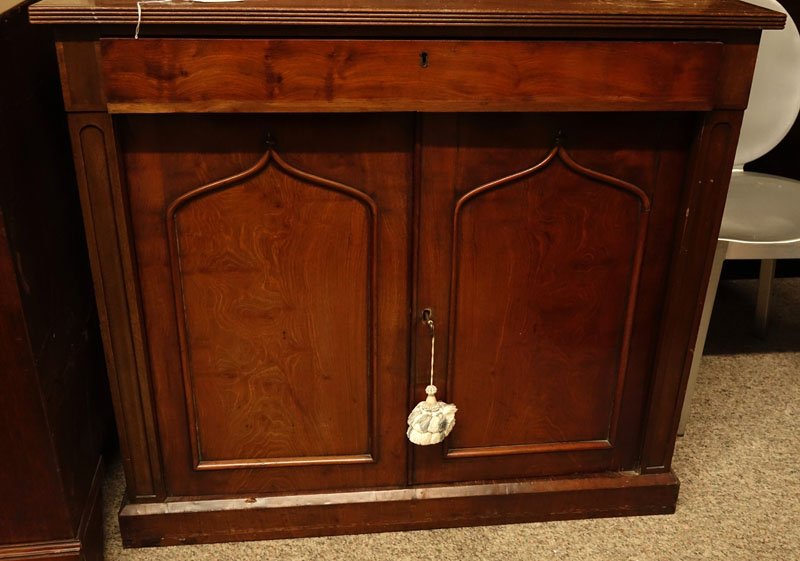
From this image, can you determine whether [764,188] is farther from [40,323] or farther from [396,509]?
[40,323]

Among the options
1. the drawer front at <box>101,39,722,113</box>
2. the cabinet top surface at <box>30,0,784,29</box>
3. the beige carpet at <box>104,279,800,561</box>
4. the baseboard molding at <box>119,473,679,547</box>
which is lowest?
the beige carpet at <box>104,279,800,561</box>

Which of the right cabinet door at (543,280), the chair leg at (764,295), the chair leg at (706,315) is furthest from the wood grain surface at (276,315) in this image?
the chair leg at (764,295)

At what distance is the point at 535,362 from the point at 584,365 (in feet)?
0.28

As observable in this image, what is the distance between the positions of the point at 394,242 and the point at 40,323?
1.72 ft

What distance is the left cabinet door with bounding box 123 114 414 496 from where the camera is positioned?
3.58 ft

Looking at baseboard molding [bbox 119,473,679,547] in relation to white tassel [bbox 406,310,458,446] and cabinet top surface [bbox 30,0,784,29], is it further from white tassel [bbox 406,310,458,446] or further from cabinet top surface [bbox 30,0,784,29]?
cabinet top surface [bbox 30,0,784,29]

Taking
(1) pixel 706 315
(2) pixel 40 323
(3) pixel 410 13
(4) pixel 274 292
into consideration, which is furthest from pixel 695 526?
(2) pixel 40 323

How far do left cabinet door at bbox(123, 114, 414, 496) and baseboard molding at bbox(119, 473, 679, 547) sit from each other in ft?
0.10

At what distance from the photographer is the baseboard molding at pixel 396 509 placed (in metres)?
1.31

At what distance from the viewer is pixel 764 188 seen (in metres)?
1.69

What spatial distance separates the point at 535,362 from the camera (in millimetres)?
1288

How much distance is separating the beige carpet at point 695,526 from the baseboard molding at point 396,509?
0.05 ft

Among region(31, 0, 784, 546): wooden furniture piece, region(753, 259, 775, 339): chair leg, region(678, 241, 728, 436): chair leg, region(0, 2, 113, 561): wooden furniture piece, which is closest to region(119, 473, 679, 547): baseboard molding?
region(31, 0, 784, 546): wooden furniture piece

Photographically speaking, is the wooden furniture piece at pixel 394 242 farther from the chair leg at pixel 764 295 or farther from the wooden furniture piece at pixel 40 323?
the chair leg at pixel 764 295
